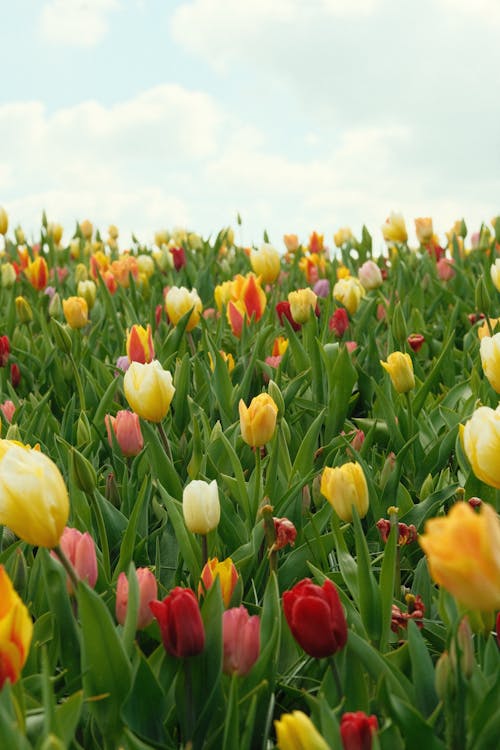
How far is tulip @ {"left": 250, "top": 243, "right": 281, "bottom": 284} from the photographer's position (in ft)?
11.1

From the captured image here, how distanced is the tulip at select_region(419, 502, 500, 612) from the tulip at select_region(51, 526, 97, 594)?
59cm

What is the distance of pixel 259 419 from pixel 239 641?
1.98 feet

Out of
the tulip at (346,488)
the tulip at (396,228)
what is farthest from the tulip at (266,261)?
the tulip at (346,488)

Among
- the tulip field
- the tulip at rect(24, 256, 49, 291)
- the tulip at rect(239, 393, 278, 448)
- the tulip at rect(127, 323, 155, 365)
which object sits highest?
the tulip at rect(24, 256, 49, 291)

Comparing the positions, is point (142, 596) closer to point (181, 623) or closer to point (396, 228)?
point (181, 623)

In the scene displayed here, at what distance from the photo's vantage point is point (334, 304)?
139 inches

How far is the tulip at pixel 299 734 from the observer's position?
2.76ft

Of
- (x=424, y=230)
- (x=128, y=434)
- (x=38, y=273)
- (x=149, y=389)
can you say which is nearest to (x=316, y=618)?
(x=149, y=389)

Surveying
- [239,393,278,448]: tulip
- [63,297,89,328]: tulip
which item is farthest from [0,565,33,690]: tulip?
[63,297,89,328]: tulip

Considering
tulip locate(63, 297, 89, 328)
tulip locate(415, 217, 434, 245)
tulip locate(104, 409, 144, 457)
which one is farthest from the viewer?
tulip locate(415, 217, 434, 245)

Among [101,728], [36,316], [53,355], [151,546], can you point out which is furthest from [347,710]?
[36,316]

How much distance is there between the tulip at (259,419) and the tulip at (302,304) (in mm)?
1043

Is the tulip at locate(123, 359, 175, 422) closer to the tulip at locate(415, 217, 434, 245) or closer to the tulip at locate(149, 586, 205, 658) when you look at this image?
the tulip at locate(149, 586, 205, 658)

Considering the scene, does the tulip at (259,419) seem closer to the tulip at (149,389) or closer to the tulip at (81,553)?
the tulip at (149,389)
